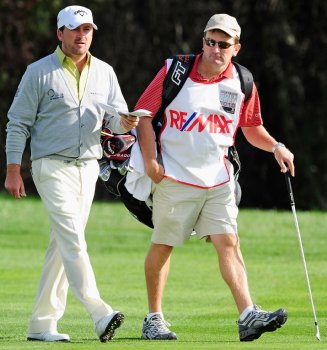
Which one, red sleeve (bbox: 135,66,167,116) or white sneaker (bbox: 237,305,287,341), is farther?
red sleeve (bbox: 135,66,167,116)

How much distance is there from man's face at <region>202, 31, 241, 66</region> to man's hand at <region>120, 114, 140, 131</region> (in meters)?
0.62

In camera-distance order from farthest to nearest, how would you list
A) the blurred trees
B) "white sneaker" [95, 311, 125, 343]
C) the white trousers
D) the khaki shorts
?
the blurred trees → the khaki shorts → the white trousers → "white sneaker" [95, 311, 125, 343]

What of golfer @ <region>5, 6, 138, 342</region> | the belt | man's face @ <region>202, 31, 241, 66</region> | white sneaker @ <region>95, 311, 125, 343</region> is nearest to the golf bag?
man's face @ <region>202, 31, 241, 66</region>

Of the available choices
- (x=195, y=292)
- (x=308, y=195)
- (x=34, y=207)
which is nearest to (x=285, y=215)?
(x=34, y=207)

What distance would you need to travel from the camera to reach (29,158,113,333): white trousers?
28.8 ft

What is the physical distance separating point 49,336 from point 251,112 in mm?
2027

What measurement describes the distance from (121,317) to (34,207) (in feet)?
53.6

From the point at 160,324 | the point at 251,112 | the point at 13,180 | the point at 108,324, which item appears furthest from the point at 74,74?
the point at 160,324

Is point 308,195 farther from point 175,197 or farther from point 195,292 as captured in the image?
point 175,197

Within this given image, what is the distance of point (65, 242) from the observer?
348 inches

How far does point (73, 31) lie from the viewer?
8906 mm

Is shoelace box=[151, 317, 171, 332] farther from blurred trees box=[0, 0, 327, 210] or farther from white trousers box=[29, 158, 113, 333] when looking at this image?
blurred trees box=[0, 0, 327, 210]

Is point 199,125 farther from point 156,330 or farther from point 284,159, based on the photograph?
point 156,330

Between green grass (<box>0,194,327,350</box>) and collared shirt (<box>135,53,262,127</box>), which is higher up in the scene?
collared shirt (<box>135,53,262,127</box>)
